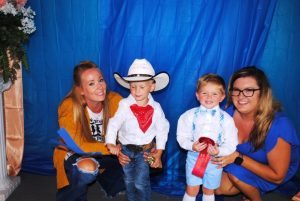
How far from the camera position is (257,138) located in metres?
2.61

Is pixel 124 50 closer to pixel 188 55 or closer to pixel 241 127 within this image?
pixel 188 55

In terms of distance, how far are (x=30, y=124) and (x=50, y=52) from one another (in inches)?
33.0

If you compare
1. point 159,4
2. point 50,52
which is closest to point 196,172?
point 159,4

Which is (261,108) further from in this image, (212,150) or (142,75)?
(142,75)

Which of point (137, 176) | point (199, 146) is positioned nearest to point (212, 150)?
point (199, 146)

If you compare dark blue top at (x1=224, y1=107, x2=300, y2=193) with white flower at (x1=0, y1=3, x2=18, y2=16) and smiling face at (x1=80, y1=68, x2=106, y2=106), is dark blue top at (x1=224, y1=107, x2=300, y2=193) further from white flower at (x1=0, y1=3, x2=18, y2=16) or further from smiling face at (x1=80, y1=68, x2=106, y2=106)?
white flower at (x1=0, y1=3, x2=18, y2=16)

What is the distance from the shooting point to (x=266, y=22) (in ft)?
9.25

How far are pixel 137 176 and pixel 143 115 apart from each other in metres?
0.50

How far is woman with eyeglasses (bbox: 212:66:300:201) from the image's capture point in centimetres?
253

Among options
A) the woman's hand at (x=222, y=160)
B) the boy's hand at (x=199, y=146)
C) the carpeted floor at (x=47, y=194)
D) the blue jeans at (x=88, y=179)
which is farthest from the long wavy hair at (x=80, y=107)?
the woman's hand at (x=222, y=160)

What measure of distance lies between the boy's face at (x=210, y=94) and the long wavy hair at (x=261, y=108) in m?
0.29

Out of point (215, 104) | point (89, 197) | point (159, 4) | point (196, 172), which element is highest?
point (159, 4)

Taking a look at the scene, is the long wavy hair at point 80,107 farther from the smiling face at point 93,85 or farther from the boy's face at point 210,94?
the boy's face at point 210,94

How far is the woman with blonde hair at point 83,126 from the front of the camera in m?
2.67
